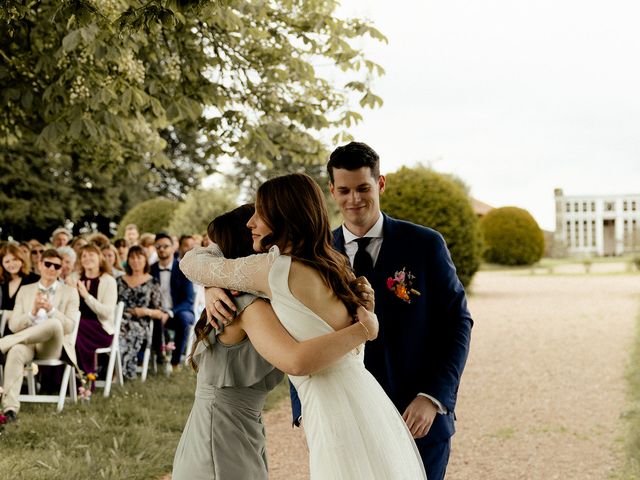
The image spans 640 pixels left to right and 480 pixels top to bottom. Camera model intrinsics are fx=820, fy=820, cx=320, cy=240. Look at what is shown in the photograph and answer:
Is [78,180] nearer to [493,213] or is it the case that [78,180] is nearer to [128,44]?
[493,213]

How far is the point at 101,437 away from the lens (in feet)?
22.2

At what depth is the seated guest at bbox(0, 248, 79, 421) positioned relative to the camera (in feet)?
25.6

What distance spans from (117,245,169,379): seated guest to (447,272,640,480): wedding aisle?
3850 mm

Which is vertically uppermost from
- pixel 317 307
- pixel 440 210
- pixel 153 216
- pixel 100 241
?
pixel 153 216

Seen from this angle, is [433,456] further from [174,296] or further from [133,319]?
[174,296]

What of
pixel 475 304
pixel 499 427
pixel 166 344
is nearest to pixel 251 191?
pixel 475 304

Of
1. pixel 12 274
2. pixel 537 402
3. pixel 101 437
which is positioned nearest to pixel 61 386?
pixel 101 437

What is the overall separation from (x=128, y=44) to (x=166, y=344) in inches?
199

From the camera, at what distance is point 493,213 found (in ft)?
147

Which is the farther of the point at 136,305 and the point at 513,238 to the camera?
the point at 513,238

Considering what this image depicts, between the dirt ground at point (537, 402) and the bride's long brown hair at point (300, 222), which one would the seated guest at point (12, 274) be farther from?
the bride's long brown hair at point (300, 222)

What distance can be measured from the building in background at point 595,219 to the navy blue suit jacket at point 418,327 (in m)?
71.6

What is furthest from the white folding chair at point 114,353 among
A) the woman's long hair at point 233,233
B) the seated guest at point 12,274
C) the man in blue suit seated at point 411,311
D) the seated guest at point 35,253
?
the woman's long hair at point 233,233

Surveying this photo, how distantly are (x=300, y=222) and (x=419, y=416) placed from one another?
3.07 ft
